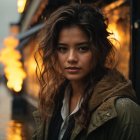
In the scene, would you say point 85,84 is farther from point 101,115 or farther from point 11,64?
point 11,64

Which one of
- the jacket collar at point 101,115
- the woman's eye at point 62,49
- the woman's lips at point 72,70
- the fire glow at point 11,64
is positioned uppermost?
the woman's eye at point 62,49

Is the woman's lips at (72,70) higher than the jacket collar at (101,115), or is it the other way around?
the woman's lips at (72,70)

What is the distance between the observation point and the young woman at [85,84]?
248 centimetres

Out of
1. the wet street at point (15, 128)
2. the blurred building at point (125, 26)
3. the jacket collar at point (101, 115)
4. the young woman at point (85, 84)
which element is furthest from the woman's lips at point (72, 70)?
the wet street at point (15, 128)

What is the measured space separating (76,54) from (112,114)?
1.31 ft

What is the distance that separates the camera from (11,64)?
68.5 ft

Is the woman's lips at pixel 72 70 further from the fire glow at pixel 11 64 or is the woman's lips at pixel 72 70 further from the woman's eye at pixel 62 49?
the fire glow at pixel 11 64

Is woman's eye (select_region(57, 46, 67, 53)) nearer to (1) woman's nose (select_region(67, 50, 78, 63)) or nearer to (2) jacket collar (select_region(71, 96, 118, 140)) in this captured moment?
(1) woman's nose (select_region(67, 50, 78, 63))

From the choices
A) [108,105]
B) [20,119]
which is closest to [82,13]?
[108,105]

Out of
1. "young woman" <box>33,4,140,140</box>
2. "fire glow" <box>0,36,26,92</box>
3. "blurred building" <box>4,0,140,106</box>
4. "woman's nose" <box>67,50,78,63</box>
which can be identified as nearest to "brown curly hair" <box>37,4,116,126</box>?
"young woman" <box>33,4,140,140</box>

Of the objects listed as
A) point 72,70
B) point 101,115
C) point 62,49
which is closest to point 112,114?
point 101,115

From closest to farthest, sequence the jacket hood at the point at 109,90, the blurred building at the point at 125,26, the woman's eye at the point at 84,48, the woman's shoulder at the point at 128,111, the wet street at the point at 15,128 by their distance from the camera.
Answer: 1. the woman's shoulder at the point at 128,111
2. the jacket hood at the point at 109,90
3. the woman's eye at the point at 84,48
4. the blurred building at the point at 125,26
5. the wet street at the point at 15,128

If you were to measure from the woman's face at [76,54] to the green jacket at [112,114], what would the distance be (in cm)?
12

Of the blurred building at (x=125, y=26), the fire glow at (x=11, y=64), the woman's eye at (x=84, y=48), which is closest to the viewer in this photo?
the woman's eye at (x=84, y=48)
